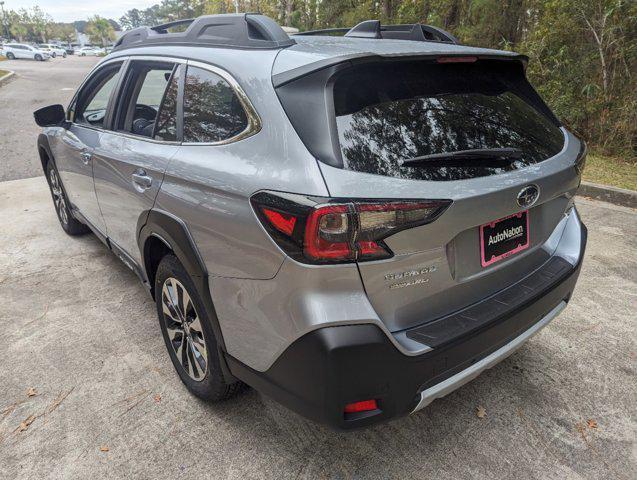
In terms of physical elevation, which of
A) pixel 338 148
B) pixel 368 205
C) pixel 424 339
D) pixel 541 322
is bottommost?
pixel 541 322

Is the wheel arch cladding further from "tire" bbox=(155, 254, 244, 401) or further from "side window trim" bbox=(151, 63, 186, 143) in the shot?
"side window trim" bbox=(151, 63, 186, 143)

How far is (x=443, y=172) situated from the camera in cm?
170

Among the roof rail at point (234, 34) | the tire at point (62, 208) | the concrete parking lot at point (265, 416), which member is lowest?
the concrete parking lot at point (265, 416)

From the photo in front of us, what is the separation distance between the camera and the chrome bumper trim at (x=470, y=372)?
1782 millimetres

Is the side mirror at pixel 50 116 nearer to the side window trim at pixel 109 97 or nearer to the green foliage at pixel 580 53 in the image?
the side window trim at pixel 109 97

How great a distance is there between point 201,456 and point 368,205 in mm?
1402

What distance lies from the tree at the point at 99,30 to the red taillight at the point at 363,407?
121 m

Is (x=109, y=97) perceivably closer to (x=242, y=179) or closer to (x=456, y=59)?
(x=242, y=179)

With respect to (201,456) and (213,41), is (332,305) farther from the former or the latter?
(213,41)

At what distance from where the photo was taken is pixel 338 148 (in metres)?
1.64

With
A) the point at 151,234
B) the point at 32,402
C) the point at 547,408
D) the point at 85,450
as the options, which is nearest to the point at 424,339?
the point at 547,408

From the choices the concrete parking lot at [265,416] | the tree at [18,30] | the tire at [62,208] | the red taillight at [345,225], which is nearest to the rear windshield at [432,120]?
the red taillight at [345,225]

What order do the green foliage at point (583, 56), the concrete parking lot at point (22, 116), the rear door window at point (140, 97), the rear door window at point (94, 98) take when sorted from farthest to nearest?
the concrete parking lot at point (22, 116) < the green foliage at point (583, 56) < the rear door window at point (94, 98) < the rear door window at point (140, 97)

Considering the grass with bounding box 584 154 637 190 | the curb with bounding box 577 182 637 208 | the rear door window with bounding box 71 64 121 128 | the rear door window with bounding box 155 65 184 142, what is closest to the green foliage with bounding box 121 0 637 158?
the grass with bounding box 584 154 637 190
